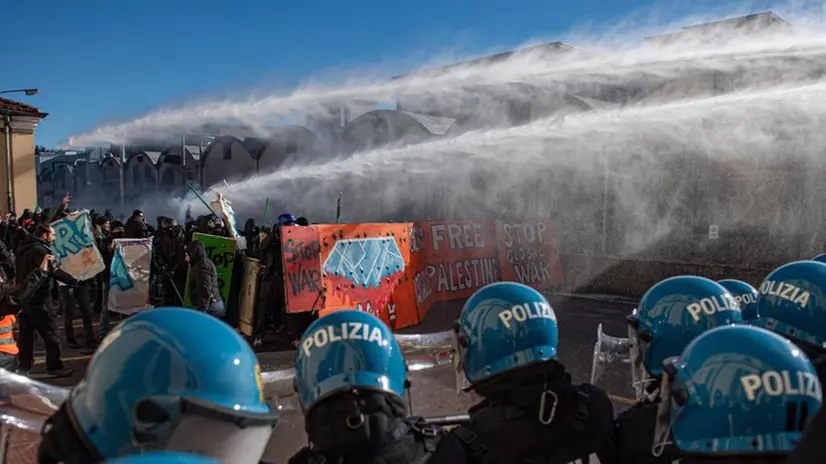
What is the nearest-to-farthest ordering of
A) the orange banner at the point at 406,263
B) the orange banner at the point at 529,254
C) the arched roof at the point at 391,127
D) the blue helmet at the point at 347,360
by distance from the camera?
1. the blue helmet at the point at 347,360
2. the orange banner at the point at 406,263
3. the orange banner at the point at 529,254
4. the arched roof at the point at 391,127

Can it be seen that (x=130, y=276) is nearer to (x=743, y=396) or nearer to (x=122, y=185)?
(x=743, y=396)

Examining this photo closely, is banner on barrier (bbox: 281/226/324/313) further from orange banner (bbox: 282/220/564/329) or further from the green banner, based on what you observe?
the green banner

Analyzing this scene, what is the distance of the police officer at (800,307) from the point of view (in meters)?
2.84

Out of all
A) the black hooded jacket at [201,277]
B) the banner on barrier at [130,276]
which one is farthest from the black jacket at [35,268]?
the banner on barrier at [130,276]

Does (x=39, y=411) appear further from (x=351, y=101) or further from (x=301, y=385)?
(x=351, y=101)

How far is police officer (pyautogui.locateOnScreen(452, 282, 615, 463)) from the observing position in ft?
7.69

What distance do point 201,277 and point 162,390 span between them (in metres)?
6.14

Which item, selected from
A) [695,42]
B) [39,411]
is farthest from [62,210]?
[695,42]

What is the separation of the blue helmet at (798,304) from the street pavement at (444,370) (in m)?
1.50

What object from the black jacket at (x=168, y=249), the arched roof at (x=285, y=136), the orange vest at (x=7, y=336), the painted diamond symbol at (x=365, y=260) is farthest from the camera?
the arched roof at (x=285, y=136)

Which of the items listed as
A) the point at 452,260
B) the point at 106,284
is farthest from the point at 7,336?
the point at 452,260

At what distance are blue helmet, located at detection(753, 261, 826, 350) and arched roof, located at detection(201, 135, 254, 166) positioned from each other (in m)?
19.9

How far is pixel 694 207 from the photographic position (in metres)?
12.1

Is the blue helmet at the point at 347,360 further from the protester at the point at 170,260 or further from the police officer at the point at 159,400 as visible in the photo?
the protester at the point at 170,260
